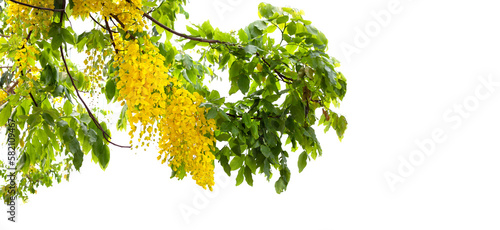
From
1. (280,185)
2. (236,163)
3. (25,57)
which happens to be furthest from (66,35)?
(280,185)

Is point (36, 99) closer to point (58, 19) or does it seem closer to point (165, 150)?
point (58, 19)

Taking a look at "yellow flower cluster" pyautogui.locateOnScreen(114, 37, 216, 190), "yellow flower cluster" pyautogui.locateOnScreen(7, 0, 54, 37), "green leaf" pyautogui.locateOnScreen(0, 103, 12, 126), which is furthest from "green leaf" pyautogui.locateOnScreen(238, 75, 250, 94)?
"green leaf" pyautogui.locateOnScreen(0, 103, 12, 126)

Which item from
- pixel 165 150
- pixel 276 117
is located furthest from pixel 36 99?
pixel 276 117

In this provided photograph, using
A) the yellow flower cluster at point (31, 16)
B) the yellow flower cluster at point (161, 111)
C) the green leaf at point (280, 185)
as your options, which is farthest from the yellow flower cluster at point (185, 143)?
the yellow flower cluster at point (31, 16)

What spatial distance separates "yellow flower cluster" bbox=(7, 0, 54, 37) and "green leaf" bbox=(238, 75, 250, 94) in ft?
2.01

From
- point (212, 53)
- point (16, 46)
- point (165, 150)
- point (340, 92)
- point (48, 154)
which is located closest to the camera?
point (165, 150)

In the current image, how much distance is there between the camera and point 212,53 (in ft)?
5.91

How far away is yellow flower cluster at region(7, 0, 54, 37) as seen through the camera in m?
1.27

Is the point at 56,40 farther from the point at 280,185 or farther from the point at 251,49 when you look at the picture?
the point at 280,185

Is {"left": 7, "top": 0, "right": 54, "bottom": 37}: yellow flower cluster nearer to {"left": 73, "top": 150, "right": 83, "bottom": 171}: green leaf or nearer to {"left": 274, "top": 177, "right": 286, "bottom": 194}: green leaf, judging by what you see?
{"left": 73, "top": 150, "right": 83, "bottom": 171}: green leaf

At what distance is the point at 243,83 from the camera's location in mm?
1471

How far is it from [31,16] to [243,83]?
67 cm

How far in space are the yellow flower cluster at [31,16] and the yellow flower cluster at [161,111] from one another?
0.76 ft

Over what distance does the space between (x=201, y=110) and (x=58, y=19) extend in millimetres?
595
